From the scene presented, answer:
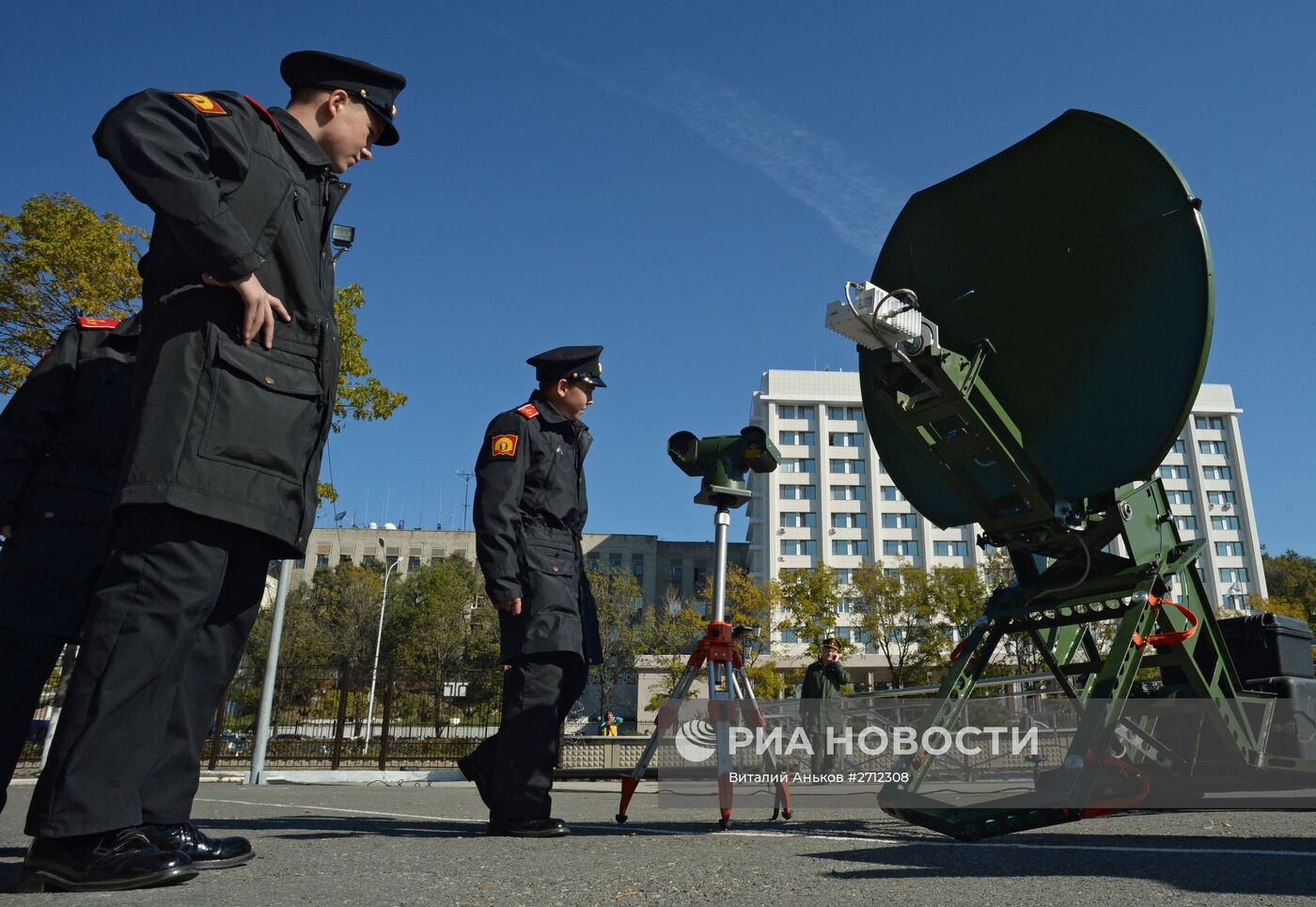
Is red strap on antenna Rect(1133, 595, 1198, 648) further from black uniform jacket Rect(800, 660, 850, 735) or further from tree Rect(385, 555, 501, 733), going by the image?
tree Rect(385, 555, 501, 733)

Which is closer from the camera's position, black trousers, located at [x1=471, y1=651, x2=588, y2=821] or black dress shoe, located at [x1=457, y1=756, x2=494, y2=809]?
black trousers, located at [x1=471, y1=651, x2=588, y2=821]

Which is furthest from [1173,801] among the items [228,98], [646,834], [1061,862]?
[228,98]

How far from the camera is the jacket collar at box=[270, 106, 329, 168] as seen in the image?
8.48 feet

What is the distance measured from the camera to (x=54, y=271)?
44.1 feet

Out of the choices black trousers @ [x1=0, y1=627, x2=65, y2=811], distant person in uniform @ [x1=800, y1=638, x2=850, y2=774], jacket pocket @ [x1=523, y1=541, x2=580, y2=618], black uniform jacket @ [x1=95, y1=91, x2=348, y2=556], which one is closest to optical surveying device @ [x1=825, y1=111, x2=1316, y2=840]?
jacket pocket @ [x1=523, y1=541, x2=580, y2=618]

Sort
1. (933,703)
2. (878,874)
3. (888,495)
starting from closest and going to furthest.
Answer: (878,874) < (933,703) < (888,495)

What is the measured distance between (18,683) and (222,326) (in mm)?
1273

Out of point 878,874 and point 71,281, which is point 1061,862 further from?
point 71,281

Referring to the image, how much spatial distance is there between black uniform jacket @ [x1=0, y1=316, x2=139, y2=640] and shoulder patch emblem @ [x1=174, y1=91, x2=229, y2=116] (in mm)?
1095

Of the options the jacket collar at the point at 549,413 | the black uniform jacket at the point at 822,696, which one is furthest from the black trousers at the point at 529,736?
the black uniform jacket at the point at 822,696

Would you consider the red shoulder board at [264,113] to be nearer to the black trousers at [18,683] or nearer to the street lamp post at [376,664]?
the black trousers at [18,683]

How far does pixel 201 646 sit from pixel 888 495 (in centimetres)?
7153

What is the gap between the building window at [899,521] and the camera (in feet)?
229

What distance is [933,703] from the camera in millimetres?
4016
